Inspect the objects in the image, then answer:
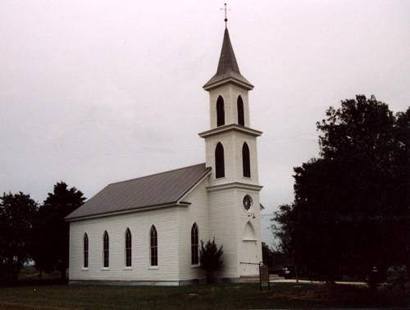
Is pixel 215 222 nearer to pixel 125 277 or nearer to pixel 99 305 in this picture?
pixel 125 277

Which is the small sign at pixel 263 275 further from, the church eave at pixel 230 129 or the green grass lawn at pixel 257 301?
the church eave at pixel 230 129

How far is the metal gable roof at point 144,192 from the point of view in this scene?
3975 centimetres

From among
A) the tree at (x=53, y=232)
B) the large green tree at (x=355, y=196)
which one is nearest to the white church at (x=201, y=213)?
the tree at (x=53, y=232)

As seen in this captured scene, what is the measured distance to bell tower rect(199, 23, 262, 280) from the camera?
38812mm

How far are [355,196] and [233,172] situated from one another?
61.7ft

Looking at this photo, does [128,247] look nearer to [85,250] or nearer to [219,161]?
[85,250]

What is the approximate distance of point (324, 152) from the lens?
22.7 m

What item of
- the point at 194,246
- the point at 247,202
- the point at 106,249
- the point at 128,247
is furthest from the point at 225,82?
the point at 106,249

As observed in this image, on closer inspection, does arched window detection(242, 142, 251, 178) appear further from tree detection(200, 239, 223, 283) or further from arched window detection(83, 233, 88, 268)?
arched window detection(83, 233, 88, 268)

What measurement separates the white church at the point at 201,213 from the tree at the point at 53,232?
788cm

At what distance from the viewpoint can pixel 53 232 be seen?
168 feet

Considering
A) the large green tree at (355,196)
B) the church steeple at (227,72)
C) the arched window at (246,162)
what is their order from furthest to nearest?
the church steeple at (227,72), the arched window at (246,162), the large green tree at (355,196)

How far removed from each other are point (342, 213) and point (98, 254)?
2946 centimetres

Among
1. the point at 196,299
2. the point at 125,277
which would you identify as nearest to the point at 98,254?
the point at 125,277
